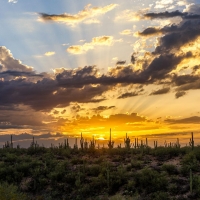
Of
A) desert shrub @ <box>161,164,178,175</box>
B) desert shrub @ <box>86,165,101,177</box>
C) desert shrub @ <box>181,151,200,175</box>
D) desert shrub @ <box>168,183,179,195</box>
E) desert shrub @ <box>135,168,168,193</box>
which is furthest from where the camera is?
desert shrub @ <box>86,165,101,177</box>

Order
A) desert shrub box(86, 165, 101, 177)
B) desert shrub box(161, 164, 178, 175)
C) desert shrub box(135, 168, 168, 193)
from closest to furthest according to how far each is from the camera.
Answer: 1. desert shrub box(135, 168, 168, 193)
2. desert shrub box(161, 164, 178, 175)
3. desert shrub box(86, 165, 101, 177)

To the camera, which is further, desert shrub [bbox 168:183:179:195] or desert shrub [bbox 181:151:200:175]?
desert shrub [bbox 181:151:200:175]

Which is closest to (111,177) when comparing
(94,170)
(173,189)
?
(94,170)

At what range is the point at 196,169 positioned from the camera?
111ft

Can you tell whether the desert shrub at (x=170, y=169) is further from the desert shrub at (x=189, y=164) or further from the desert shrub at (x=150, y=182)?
the desert shrub at (x=150, y=182)

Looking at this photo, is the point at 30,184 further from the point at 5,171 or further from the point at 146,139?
the point at 146,139

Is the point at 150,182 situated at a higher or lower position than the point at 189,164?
lower

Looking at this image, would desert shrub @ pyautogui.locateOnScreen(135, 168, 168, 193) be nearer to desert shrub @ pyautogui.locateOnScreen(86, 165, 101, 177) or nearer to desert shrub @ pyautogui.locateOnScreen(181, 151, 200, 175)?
desert shrub @ pyautogui.locateOnScreen(181, 151, 200, 175)

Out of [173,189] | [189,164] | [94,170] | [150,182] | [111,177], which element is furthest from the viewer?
[94,170]

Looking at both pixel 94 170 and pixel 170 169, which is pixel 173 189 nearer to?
pixel 170 169

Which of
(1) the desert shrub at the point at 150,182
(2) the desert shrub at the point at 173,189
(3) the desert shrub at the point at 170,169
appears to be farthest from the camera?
(3) the desert shrub at the point at 170,169

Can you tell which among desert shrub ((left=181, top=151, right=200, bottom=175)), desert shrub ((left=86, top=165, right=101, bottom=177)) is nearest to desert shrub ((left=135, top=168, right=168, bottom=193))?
desert shrub ((left=181, top=151, right=200, bottom=175))

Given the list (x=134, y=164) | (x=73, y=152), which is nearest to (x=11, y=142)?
(x=73, y=152)

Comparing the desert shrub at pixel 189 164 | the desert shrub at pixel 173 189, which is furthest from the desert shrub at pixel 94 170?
the desert shrub at pixel 173 189
